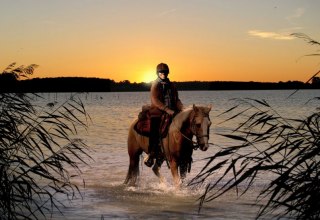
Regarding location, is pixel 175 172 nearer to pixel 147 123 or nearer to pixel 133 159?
pixel 147 123

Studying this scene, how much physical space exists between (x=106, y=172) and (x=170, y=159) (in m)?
5.60

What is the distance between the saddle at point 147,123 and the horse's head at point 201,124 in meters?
1.02

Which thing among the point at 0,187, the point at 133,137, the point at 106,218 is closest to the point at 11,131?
the point at 0,187

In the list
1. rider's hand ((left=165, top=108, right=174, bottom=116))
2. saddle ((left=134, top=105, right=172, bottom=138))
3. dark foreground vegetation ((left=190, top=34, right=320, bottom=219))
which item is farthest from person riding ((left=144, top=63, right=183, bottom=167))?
dark foreground vegetation ((left=190, top=34, right=320, bottom=219))

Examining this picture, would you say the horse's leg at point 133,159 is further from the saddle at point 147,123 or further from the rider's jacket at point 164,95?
→ the rider's jacket at point 164,95

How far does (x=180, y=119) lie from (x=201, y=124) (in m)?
0.81

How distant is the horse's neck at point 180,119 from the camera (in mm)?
11852

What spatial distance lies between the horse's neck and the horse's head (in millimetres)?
252

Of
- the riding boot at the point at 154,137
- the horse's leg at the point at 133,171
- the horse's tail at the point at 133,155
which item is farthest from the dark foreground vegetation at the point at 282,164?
the horse's leg at the point at 133,171

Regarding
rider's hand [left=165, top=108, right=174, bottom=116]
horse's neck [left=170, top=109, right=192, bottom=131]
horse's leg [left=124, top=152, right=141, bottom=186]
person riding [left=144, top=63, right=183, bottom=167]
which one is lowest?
horse's leg [left=124, top=152, right=141, bottom=186]

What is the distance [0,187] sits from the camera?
6.42 meters

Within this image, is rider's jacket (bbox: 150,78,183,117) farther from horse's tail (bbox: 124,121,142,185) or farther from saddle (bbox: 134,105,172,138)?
horse's tail (bbox: 124,121,142,185)

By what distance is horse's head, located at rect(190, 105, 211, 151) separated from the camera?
11227mm

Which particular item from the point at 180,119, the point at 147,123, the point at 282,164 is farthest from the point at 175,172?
the point at 282,164
